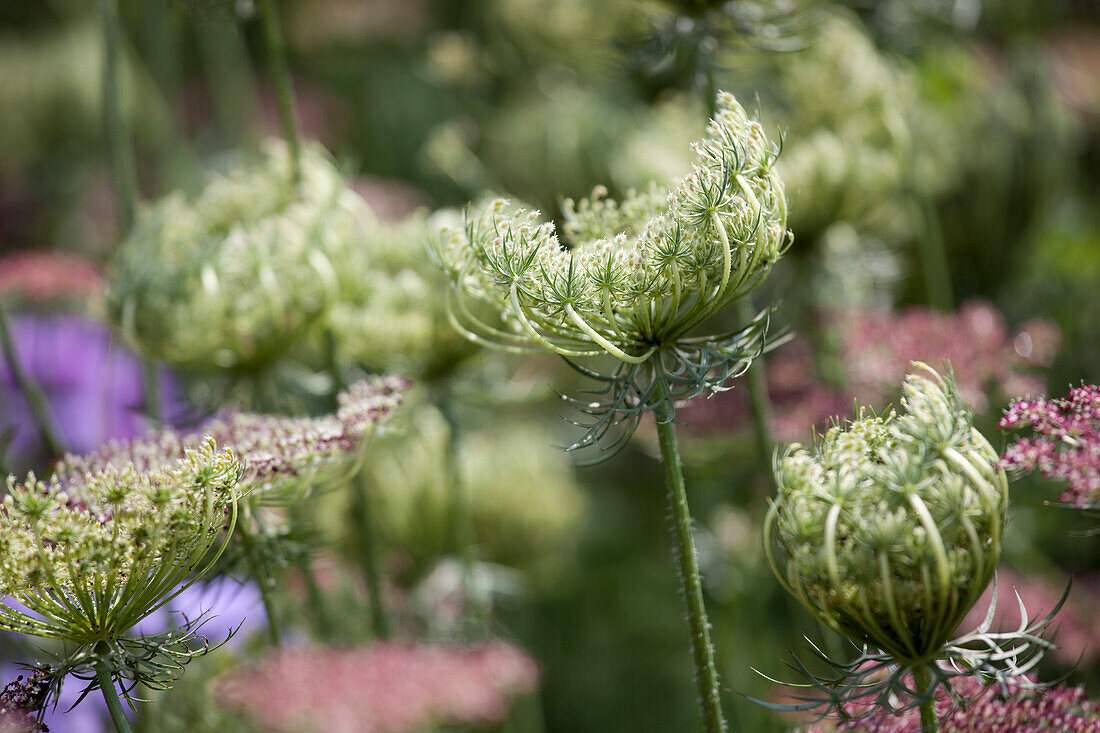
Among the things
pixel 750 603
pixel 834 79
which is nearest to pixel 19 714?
pixel 750 603

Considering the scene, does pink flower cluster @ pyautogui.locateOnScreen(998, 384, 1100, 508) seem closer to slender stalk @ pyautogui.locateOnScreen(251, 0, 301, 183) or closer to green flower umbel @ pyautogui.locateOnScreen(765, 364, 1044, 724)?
green flower umbel @ pyautogui.locateOnScreen(765, 364, 1044, 724)

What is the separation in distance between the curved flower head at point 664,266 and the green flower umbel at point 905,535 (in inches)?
5.0

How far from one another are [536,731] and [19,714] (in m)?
0.96

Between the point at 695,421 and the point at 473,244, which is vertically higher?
the point at 473,244

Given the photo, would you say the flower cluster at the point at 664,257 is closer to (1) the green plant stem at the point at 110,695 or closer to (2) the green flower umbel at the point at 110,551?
(2) the green flower umbel at the point at 110,551

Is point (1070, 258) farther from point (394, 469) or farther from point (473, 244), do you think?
point (473, 244)

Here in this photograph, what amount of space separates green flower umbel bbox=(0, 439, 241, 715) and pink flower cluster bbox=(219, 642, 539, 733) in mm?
128

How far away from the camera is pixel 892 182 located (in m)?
1.31

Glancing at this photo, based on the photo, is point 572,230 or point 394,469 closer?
point 572,230

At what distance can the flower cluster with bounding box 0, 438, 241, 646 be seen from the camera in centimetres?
59

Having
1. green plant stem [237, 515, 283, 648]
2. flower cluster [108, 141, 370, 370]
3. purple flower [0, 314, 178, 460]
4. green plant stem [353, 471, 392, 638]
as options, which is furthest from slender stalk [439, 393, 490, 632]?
purple flower [0, 314, 178, 460]

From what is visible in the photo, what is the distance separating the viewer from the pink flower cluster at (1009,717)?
608mm

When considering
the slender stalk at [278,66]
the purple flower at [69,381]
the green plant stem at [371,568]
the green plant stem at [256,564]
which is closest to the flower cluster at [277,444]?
the green plant stem at [256,564]

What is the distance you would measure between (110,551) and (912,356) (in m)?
0.86
